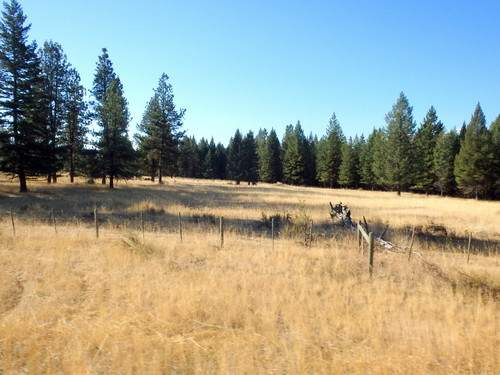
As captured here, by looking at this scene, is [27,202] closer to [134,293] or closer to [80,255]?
[80,255]

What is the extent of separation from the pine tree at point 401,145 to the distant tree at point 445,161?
9136 mm

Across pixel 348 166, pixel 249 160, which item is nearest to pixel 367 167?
pixel 348 166

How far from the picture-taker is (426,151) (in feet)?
178

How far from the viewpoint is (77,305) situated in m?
6.18

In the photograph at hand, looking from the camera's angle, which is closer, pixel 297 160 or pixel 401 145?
pixel 401 145

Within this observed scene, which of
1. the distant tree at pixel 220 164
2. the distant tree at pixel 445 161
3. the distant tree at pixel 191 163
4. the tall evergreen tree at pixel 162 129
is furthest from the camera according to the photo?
the distant tree at pixel 191 163

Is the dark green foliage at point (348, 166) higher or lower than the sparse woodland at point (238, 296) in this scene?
higher

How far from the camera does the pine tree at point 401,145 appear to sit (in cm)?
4600

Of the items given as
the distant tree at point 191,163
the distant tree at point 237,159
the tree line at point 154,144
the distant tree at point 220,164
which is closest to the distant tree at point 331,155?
the tree line at point 154,144

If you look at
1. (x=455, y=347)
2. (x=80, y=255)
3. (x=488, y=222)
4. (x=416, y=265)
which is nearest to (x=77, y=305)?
(x=80, y=255)

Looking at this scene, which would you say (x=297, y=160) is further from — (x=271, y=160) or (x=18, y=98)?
(x=18, y=98)

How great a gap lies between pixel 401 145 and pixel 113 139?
4143 cm

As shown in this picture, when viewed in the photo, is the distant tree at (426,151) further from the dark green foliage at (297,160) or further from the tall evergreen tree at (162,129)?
the tall evergreen tree at (162,129)

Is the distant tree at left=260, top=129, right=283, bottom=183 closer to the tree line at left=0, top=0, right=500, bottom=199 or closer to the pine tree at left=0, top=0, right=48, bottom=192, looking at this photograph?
the tree line at left=0, top=0, right=500, bottom=199
